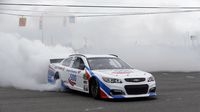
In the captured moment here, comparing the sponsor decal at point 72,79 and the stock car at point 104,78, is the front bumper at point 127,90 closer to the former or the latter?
the stock car at point 104,78

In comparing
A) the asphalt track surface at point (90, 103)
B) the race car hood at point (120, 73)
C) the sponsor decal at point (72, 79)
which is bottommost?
the asphalt track surface at point (90, 103)

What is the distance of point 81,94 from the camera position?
1630cm

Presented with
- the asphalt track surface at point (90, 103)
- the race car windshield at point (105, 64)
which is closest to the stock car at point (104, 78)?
the race car windshield at point (105, 64)

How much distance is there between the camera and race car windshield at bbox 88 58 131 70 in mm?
15383

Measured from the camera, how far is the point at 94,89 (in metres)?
14.6

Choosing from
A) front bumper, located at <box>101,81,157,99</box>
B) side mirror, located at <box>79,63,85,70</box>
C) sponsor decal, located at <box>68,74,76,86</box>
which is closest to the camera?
front bumper, located at <box>101,81,157,99</box>

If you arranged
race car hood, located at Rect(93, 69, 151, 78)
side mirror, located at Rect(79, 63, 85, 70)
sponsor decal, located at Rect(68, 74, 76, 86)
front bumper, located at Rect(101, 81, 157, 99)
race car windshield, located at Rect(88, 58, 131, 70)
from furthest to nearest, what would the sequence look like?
sponsor decal, located at Rect(68, 74, 76, 86) < side mirror, located at Rect(79, 63, 85, 70) < race car windshield, located at Rect(88, 58, 131, 70) < race car hood, located at Rect(93, 69, 151, 78) < front bumper, located at Rect(101, 81, 157, 99)

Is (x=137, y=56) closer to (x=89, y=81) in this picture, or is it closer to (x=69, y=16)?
(x=69, y=16)

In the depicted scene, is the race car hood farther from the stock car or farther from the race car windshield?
the race car windshield

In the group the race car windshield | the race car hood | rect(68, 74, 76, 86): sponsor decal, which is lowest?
rect(68, 74, 76, 86): sponsor decal

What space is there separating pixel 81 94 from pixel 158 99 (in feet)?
10.3

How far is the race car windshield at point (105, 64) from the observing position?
15.4 metres

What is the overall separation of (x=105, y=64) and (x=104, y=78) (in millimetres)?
1593

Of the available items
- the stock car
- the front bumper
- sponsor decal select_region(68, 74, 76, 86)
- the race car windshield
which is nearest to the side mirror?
the stock car
